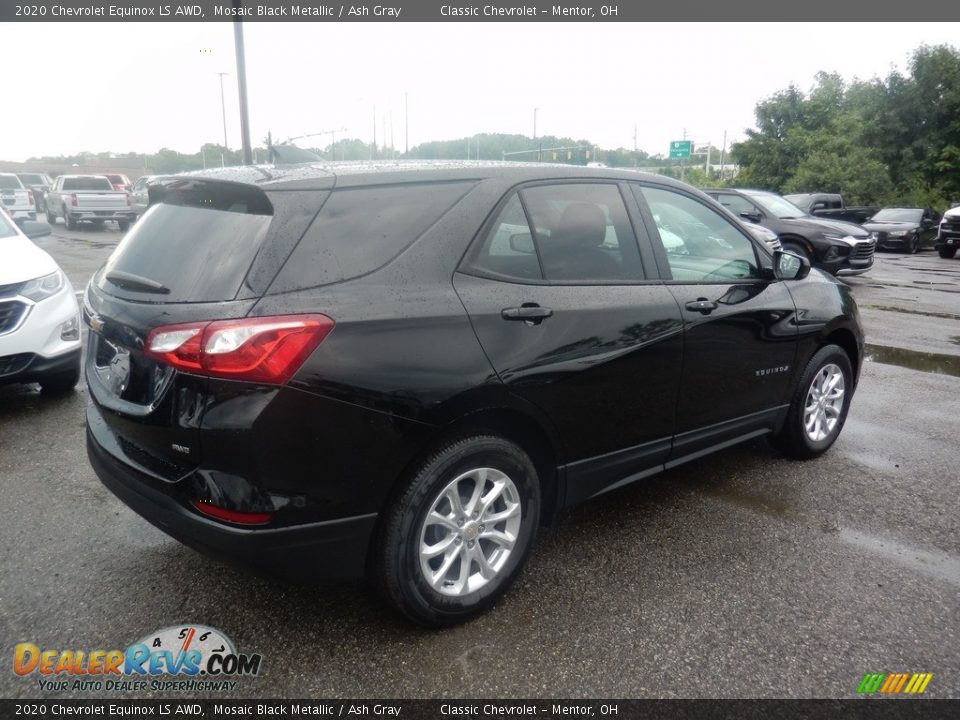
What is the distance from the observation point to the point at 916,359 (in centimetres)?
727

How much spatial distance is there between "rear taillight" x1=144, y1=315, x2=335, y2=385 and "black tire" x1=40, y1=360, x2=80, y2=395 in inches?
134

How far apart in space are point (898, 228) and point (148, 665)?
80.1 ft

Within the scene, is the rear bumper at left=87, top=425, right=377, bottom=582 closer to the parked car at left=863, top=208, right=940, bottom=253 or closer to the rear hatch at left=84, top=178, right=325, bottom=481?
the rear hatch at left=84, top=178, right=325, bottom=481

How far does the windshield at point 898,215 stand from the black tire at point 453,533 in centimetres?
2443

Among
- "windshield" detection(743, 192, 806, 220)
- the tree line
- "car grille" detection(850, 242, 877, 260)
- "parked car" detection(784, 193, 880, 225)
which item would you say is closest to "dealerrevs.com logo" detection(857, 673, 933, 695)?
"car grille" detection(850, 242, 877, 260)

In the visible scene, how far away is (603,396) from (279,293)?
1.40m

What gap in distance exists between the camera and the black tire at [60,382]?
503 centimetres

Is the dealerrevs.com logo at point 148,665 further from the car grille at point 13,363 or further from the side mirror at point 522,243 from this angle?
the car grille at point 13,363

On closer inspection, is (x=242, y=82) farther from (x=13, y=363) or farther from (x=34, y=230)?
(x=13, y=363)

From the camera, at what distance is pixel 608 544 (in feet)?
10.9

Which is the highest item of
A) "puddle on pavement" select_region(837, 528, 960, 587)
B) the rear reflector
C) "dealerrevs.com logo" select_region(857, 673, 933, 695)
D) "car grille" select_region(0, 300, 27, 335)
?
"car grille" select_region(0, 300, 27, 335)

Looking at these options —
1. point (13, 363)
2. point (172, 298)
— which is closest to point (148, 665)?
point (172, 298)

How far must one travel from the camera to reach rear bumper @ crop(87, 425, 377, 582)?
2.24 meters

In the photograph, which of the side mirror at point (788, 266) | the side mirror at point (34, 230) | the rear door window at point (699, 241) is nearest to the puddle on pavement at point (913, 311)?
the side mirror at point (788, 266)
